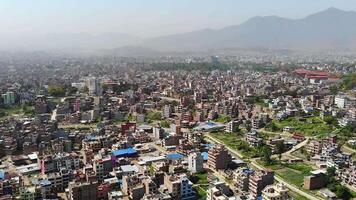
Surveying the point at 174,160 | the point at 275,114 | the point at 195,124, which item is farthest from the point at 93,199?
the point at 275,114

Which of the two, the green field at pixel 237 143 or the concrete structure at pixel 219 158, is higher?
the concrete structure at pixel 219 158

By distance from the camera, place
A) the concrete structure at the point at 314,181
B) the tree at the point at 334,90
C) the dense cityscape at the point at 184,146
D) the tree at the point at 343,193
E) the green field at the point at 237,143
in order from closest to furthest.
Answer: the tree at the point at 343,193 → the dense cityscape at the point at 184,146 → the concrete structure at the point at 314,181 → the green field at the point at 237,143 → the tree at the point at 334,90

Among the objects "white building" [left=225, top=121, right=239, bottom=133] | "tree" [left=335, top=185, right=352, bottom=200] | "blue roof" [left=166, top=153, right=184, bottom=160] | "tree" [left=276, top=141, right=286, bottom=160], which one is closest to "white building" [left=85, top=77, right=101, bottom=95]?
"white building" [left=225, top=121, right=239, bottom=133]

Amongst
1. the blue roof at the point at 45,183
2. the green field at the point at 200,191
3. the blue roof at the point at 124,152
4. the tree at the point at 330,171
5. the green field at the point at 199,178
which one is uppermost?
the blue roof at the point at 45,183

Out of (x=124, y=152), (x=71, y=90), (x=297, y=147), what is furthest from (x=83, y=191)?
(x=71, y=90)

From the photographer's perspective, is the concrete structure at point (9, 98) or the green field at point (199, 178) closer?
the green field at point (199, 178)

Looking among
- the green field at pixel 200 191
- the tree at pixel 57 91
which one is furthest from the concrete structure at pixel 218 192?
the tree at pixel 57 91

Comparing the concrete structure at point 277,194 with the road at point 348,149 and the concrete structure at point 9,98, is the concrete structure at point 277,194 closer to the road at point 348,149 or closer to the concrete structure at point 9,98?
the road at point 348,149
